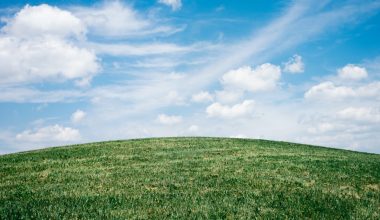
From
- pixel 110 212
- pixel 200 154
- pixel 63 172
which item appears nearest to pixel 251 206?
pixel 110 212

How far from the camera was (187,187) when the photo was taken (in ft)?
61.6

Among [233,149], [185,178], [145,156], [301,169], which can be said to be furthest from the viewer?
[233,149]

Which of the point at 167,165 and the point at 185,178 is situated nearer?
the point at 185,178

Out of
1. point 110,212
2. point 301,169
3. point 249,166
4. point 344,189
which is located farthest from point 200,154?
point 110,212

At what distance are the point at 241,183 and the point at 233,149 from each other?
A: 1421cm

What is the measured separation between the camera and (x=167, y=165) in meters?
25.6

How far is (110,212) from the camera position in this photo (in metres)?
14.3

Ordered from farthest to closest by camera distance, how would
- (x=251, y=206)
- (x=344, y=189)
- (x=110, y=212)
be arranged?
(x=344, y=189) → (x=251, y=206) → (x=110, y=212)

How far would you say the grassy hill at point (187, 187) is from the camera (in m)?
14.8

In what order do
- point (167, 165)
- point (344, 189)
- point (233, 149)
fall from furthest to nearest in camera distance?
1. point (233, 149)
2. point (167, 165)
3. point (344, 189)

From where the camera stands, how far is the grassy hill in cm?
1479

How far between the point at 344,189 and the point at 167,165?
10.9 m

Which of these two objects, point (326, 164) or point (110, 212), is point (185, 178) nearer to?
point (110, 212)

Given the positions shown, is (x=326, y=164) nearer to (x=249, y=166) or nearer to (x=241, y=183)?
(x=249, y=166)
